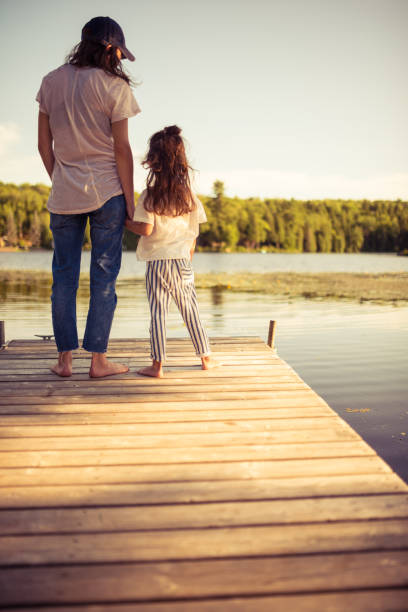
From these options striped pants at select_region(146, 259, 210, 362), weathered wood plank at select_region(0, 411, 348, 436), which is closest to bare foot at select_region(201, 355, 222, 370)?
striped pants at select_region(146, 259, 210, 362)

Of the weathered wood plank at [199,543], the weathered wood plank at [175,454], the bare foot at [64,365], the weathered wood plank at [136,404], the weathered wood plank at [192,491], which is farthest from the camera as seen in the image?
the bare foot at [64,365]

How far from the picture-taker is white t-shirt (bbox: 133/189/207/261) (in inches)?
134

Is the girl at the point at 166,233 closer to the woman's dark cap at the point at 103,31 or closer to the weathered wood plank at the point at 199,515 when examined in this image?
the woman's dark cap at the point at 103,31

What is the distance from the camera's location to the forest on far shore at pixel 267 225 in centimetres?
7875

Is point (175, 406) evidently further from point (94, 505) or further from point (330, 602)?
point (330, 602)

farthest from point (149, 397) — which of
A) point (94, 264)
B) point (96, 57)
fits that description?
point (96, 57)

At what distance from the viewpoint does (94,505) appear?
1.75 m

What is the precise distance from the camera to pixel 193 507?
68.5 inches

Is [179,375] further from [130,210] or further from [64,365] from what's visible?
[130,210]

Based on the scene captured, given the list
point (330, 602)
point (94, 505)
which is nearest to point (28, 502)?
point (94, 505)

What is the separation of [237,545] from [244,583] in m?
0.17

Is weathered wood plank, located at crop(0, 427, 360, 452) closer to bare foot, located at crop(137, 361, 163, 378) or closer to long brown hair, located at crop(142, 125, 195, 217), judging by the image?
bare foot, located at crop(137, 361, 163, 378)

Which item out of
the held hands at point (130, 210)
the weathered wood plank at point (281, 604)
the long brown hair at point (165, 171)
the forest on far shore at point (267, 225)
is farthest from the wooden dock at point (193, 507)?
the forest on far shore at point (267, 225)

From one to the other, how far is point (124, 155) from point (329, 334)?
7.67 metres
